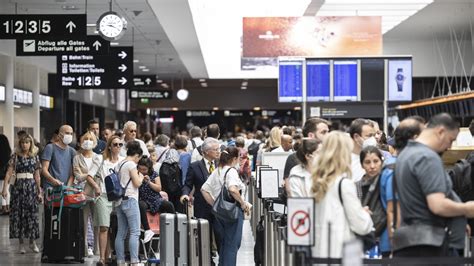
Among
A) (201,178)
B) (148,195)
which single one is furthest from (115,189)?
(201,178)

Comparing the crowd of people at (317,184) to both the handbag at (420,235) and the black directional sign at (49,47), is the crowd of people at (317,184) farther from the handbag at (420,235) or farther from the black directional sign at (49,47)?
the black directional sign at (49,47)

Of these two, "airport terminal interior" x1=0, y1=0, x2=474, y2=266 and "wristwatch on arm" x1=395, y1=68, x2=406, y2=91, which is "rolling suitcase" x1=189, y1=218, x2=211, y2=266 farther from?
"wristwatch on arm" x1=395, y1=68, x2=406, y2=91

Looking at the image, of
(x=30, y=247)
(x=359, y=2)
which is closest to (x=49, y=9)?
(x=30, y=247)

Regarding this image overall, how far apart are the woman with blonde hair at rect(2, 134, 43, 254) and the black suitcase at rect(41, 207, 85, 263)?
1728 mm

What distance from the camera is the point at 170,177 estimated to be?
505 inches

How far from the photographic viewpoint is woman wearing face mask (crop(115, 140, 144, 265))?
11.3 meters

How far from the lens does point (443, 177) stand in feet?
20.2

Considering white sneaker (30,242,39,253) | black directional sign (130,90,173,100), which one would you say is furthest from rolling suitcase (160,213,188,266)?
black directional sign (130,90,173,100)

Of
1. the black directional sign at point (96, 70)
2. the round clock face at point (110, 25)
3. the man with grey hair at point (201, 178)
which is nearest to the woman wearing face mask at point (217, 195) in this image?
the man with grey hair at point (201, 178)

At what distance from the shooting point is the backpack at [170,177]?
12797 millimetres

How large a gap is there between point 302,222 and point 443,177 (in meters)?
0.98

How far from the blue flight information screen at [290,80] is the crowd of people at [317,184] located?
3.81 ft

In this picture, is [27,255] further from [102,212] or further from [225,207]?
[225,207]

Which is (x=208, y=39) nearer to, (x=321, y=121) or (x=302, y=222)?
(x=321, y=121)
